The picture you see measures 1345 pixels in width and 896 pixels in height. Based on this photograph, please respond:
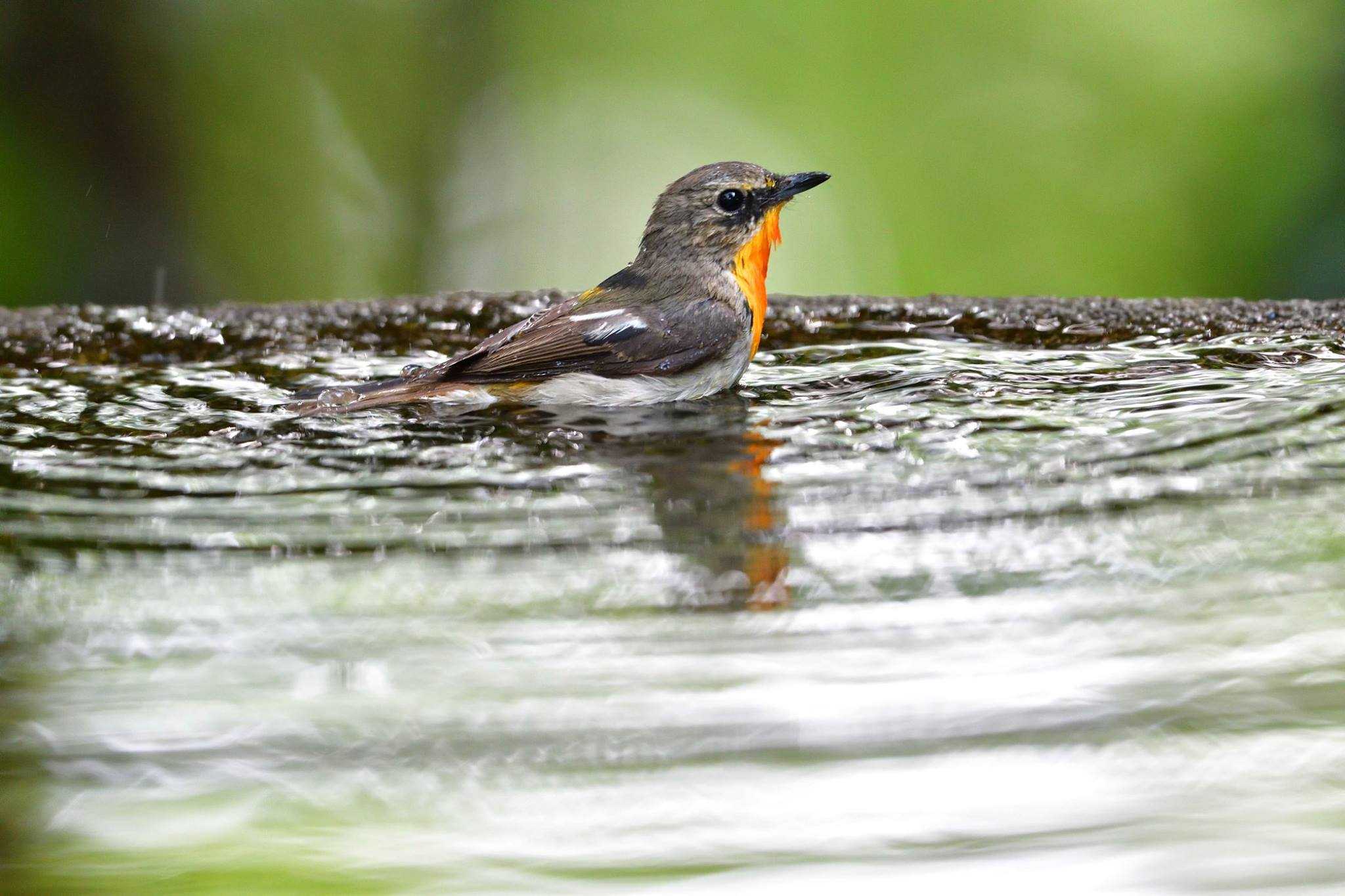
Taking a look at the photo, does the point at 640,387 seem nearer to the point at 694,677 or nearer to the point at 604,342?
the point at 604,342

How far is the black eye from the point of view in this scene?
354 centimetres

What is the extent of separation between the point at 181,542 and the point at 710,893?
93cm

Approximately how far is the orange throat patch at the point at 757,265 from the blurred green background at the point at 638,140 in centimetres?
421

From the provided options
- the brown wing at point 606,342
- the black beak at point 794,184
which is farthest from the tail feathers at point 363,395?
the black beak at point 794,184

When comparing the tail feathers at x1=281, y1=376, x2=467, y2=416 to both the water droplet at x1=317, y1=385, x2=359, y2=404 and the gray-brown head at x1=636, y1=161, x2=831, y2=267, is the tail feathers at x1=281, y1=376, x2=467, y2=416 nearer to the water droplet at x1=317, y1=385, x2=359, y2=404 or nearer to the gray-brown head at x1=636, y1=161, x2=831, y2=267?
the water droplet at x1=317, y1=385, x2=359, y2=404

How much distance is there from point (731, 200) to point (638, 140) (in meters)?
5.40

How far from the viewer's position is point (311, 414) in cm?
265

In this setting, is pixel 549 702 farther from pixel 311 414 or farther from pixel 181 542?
pixel 311 414

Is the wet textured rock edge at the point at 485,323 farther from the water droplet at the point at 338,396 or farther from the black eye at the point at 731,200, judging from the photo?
the water droplet at the point at 338,396

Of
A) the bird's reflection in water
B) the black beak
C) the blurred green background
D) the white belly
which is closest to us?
the bird's reflection in water

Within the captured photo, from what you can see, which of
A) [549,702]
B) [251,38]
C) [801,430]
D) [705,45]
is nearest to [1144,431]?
[801,430]

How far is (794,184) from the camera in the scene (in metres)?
3.52

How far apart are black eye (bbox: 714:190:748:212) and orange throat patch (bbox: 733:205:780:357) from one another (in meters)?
0.08

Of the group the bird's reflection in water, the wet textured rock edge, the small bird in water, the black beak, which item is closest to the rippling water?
the bird's reflection in water
